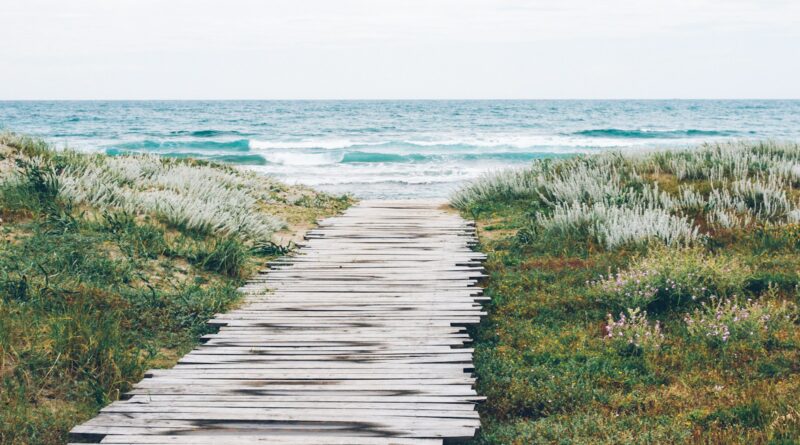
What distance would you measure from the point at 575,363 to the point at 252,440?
9.86ft

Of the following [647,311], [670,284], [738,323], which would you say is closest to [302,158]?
[670,284]

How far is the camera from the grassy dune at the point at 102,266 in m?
5.86

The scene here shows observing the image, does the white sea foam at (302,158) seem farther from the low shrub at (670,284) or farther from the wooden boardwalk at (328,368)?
the low shrub at (670,284)

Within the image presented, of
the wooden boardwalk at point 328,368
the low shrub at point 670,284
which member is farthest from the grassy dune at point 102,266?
the low shrub at point 670,284

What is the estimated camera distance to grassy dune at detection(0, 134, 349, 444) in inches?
231

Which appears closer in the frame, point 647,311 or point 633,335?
point 633,335

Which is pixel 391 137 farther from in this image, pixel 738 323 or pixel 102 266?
pixel 738 323

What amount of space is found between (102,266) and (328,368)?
3.68 meters

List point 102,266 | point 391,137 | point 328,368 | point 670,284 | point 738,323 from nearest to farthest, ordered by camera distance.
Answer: point 328,368, point 738,323, point 670,284, point 102,266, point 391,137

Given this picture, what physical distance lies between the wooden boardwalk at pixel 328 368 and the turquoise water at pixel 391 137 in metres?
17.1

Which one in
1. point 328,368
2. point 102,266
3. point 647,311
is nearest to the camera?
point 328,368

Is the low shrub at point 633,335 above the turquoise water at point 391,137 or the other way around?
the other way around

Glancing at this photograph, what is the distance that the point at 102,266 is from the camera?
27.6ft

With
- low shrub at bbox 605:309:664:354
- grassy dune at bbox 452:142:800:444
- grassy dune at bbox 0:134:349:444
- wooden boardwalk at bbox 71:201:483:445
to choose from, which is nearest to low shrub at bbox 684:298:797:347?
grassy dune at bbox 452:142:800:444
